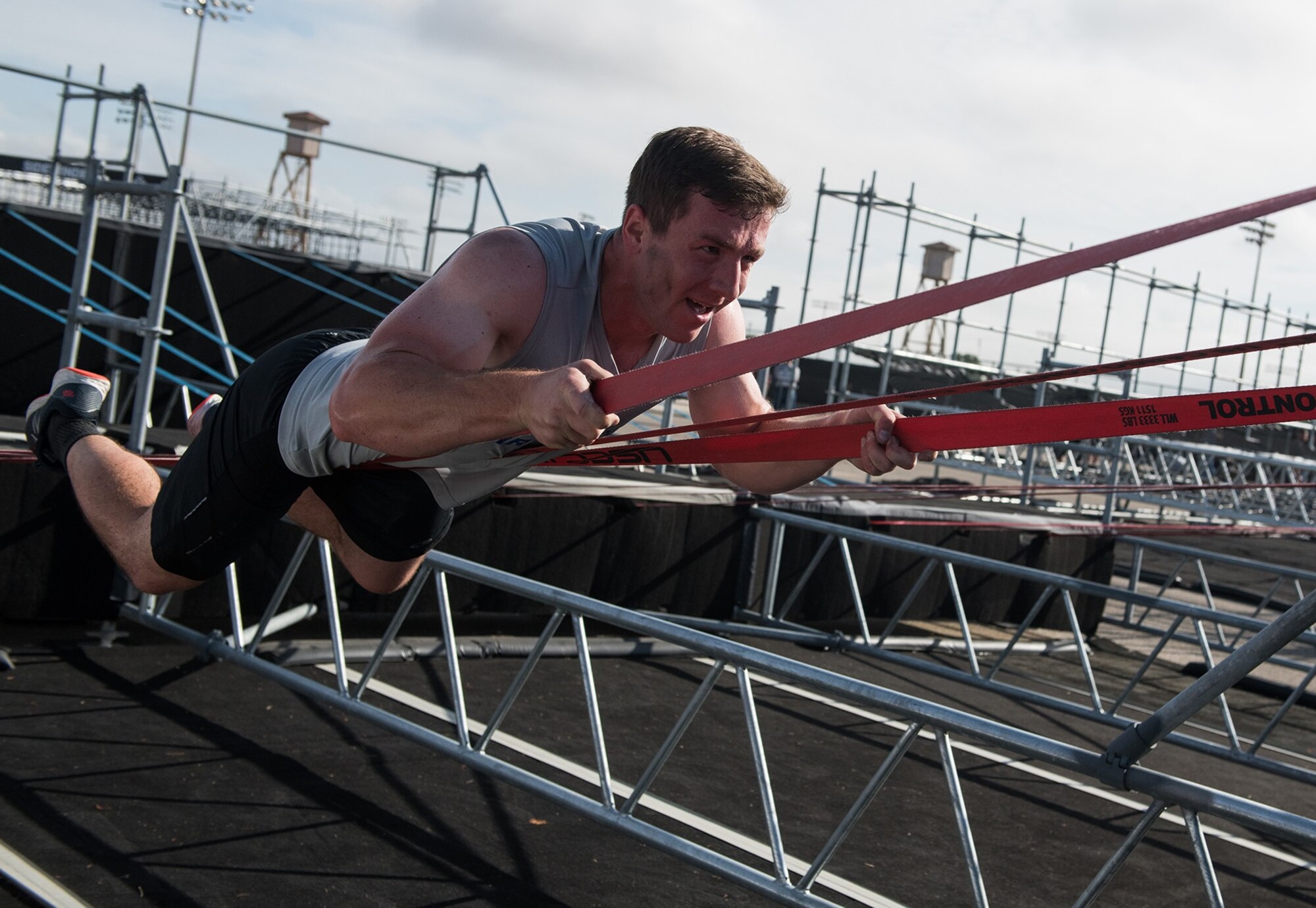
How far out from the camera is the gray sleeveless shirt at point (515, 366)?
8.02 feet

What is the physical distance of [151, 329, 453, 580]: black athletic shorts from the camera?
2920 millimetres

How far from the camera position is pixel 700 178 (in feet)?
7.60

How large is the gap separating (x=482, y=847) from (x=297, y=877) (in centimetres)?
65

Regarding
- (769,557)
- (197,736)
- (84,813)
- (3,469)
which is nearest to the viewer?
(84,813)

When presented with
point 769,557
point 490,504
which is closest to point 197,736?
point 490,504

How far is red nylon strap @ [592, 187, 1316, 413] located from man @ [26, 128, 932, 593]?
0.08 m

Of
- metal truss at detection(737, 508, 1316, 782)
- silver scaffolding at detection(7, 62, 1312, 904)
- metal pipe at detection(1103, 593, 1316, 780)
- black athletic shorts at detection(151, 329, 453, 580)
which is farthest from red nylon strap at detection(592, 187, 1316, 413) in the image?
metal truss at detection(737, 508, 1316, 782)

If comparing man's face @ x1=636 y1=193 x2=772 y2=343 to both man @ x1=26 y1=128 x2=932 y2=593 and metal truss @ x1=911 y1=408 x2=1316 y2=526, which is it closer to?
man @ x1=26 y1=128 x2=932 y2=593

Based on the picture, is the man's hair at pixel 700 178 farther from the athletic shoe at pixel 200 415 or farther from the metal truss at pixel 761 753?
the athletic shoe at pixel 200 415

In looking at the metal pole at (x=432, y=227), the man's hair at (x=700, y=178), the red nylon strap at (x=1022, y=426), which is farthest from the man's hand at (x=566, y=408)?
the metal pole at (x=432, y=227)

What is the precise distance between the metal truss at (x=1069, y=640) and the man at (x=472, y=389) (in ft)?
14.4

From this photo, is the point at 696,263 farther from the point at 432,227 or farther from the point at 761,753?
the point at 432,227

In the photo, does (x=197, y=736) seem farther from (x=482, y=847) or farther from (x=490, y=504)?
(x=490, y=504)

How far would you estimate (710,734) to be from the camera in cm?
563
